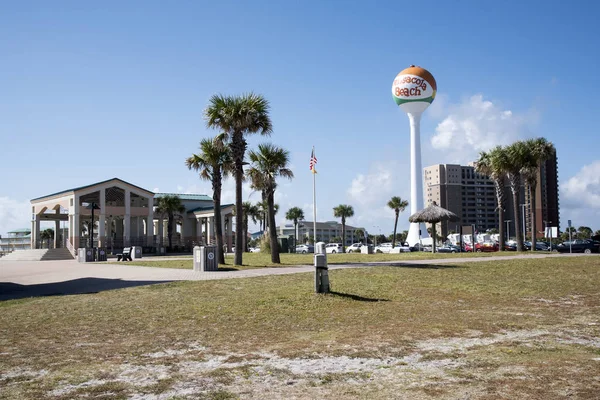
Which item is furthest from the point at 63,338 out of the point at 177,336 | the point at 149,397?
the point at 149,397

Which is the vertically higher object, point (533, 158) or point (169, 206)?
point (533, 158)

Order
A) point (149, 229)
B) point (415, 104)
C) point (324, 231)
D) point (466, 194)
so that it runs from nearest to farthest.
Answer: point (149, 229)
point (415, 104)
point (466, 194)
point (324, 231)

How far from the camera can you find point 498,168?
42312 millimetres

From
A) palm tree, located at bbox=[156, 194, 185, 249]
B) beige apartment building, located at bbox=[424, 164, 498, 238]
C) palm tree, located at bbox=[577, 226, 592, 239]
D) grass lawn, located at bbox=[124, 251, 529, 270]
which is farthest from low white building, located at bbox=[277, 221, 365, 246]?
grass lawn, located at bbox=[124, 251, 529, 270]

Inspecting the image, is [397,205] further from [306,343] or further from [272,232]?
[306,343]

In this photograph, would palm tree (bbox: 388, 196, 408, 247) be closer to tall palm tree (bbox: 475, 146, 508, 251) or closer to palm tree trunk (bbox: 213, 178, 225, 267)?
tall palm tree (bbox: 475, 146, 508, 251)

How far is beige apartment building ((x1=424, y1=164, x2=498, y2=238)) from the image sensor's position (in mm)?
164500

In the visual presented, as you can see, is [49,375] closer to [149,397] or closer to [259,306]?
[149,397]

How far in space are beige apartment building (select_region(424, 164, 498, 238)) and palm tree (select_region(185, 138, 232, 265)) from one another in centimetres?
14224

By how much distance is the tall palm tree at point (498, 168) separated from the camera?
41688mm

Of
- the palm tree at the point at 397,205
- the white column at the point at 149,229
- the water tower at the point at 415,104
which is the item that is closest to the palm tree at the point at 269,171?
the white column at the point at 149,229

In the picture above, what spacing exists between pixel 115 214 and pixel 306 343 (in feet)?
171

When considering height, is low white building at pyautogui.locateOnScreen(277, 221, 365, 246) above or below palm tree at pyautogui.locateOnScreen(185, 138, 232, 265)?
below

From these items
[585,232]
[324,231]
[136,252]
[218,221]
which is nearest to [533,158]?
[218,221]
